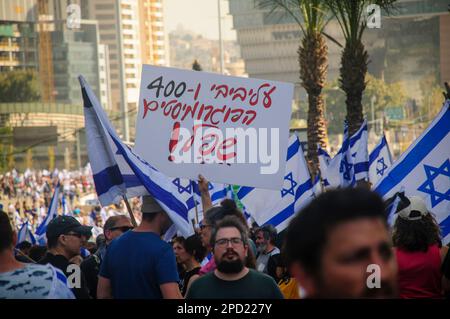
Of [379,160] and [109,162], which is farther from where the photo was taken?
[379,160]

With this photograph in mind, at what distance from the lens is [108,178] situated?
7.24 metres

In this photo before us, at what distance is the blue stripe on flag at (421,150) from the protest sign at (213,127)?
0.83 meters

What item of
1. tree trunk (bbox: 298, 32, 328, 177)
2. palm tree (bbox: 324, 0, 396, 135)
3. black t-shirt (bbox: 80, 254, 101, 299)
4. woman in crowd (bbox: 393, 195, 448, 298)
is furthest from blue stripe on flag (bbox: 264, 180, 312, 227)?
tree trunk (bbox: 298, 32, 328, 177)

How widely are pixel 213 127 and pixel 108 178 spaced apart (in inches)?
84.8

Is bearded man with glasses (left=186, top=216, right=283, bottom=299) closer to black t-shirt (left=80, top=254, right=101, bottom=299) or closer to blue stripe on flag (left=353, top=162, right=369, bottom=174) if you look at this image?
black t-shirt (left=80, top=254, right=101, bottom=299)

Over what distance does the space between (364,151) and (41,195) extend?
50676 mm

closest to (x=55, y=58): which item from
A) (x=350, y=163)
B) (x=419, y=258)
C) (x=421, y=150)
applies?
(x=350, y=163)

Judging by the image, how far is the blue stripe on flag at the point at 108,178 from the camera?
7172mm

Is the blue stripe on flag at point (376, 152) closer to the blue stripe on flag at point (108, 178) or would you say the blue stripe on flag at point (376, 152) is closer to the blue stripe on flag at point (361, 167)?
the blue stripe on flag at point (361, 167)

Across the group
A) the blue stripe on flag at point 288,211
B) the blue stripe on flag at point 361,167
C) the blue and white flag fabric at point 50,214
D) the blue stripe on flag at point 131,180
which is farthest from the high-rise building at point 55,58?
the blue stripe on flag at point 131,180

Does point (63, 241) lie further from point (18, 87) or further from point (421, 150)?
point (18, 87)

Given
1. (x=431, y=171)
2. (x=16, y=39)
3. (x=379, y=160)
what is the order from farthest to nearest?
1. (x=16, y=39)
2. (x=379, y=160)
3. (x=431, y=171)

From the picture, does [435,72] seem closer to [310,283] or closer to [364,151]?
[364,151]
